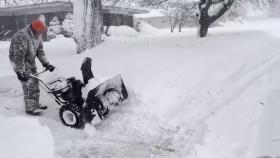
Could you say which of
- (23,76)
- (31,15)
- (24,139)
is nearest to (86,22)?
(23,76)

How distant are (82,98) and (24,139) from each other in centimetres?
121

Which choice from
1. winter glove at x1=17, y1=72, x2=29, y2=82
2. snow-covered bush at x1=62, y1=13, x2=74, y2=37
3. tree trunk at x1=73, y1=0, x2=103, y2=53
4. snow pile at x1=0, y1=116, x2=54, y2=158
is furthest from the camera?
snow-covered bush at x1=62, y1=13, x2=74, y2=37

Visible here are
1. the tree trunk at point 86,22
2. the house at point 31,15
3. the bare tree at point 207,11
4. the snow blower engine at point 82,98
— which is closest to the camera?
the snow blower engine at point 82,98

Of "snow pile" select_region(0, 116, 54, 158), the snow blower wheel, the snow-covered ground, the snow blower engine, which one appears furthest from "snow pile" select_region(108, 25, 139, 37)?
"snow pile" select_region(0, 116, 54, 158)

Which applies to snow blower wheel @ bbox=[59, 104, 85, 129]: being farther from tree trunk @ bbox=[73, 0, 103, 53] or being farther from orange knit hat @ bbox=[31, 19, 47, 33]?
tree trunk @ bbox=[73, 0, 103, 53]

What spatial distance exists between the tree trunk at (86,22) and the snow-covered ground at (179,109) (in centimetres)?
124

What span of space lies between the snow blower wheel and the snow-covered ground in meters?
0.14

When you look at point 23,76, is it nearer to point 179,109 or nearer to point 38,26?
point 38,26

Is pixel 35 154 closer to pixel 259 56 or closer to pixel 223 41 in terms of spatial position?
pixel 259 56

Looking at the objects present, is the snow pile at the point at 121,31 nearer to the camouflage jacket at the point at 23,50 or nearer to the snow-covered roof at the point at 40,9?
the snow-covered roof at the point at 40,9

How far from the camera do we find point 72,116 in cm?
567

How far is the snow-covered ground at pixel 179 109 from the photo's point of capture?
4.86 metres

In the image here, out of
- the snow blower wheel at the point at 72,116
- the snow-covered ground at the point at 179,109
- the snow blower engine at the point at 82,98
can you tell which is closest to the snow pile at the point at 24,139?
the snow-covered ground at the point at 179,109

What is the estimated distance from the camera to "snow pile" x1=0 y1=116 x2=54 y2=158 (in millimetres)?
4438
